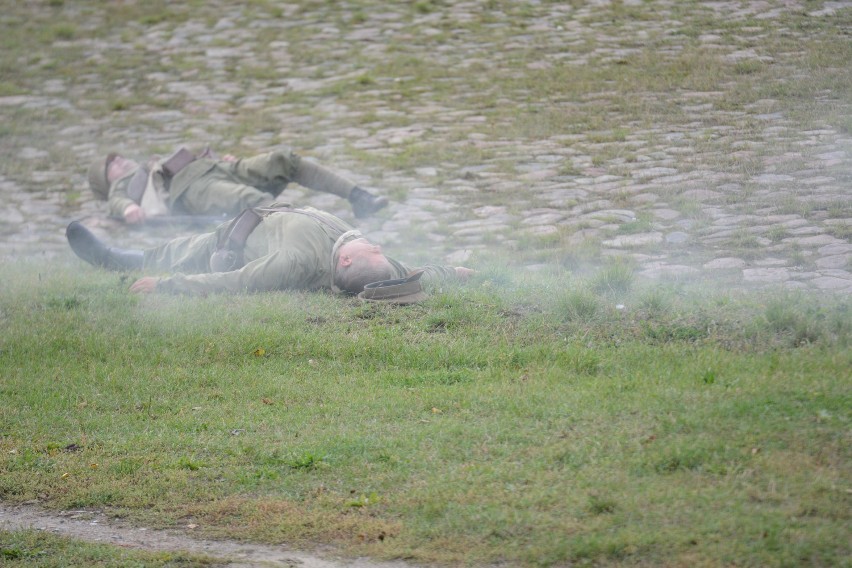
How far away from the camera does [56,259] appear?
32.6ft

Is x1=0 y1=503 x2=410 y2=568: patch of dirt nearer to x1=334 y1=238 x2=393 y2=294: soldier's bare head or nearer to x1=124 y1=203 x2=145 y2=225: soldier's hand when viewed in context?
x1=334 y1=238 x2=393 y2=294: soldier's bare head

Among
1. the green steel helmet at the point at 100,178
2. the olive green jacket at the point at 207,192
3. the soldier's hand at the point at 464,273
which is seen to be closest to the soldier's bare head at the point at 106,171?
the green steel helmet at the point at 100,178

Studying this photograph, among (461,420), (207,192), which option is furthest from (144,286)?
(461,420)

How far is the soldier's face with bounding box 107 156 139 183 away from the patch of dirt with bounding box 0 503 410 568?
20.9 ft

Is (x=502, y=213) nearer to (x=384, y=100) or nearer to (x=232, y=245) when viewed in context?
(x=232, y=245)

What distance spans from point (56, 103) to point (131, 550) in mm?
11005

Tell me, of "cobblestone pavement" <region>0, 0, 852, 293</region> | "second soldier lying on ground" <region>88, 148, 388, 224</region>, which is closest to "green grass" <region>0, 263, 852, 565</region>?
"cobblestone pavement" <region>0, 0, 852, 293</region>

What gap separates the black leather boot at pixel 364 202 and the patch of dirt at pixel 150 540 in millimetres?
5297

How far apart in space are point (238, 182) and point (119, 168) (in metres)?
1.59

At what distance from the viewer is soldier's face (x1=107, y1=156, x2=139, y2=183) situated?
11094mm

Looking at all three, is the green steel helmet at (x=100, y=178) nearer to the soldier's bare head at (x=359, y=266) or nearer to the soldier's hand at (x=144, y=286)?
the soldier's hand at (x=144, y=286)

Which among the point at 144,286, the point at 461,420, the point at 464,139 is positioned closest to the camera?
the point at 461,420

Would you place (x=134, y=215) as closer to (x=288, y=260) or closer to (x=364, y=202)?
(x=364, y=202)

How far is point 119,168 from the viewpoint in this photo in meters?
11.1
